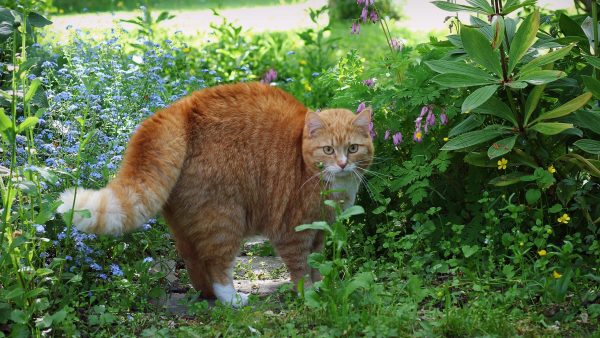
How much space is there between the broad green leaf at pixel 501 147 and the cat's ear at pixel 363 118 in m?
0.70

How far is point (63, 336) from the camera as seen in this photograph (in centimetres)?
363

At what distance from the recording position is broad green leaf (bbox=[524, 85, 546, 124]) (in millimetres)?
4090

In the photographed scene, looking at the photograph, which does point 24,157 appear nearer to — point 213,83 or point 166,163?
point 166,163

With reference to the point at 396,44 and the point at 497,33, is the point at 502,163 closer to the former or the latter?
the point at 497,33

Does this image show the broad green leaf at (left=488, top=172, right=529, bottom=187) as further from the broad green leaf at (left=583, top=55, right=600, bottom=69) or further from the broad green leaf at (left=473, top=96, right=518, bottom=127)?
the broad green leaf at (left=583, top=55, right=600, bottom=69)

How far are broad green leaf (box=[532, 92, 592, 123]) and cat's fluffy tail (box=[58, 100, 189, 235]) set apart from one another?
181cm

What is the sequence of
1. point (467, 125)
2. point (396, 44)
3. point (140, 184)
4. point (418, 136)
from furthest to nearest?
1. point (396, 44)
2. point (418, 136)
3. point (467, 125)
4. point (140, 184)

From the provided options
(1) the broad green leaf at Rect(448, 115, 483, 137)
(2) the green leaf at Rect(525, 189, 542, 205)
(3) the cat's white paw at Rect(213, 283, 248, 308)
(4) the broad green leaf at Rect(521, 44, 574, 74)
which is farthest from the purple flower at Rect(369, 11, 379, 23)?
(3) the cat's white paw at Rect(213, 283, 248, 308)

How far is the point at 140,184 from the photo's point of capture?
389 centimetres

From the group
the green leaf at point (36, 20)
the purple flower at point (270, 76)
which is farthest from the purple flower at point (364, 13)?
the purple flower at point (270, 76)

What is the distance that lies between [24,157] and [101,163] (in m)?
0.49

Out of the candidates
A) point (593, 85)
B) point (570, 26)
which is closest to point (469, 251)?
point (593, 85)

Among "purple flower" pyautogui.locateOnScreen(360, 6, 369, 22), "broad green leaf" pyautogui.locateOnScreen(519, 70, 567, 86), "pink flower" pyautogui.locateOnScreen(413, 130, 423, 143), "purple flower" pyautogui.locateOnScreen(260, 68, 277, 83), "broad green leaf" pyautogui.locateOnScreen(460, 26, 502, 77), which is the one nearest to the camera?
"broad green leaf" pyautogui.locateOnScreen(519, 70, 567, 86)

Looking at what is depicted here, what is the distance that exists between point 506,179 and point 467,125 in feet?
1.15
